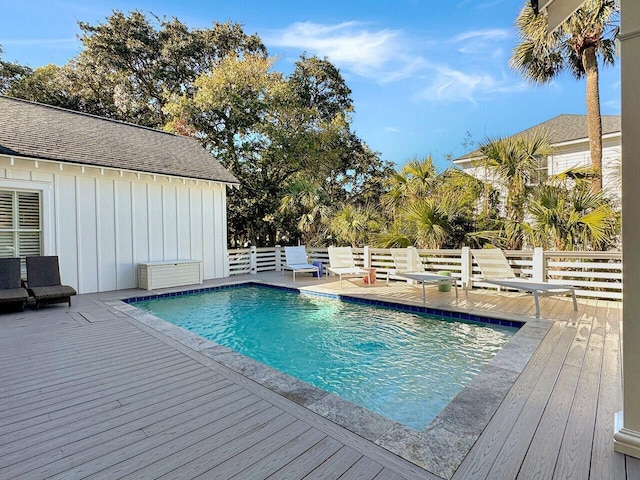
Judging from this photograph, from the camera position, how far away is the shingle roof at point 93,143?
7.59 metres

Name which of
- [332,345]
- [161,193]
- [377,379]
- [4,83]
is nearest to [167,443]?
[377,379]

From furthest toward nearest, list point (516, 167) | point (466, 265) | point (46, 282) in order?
point (516, 167) → point (466, 265) → point (46, 282)

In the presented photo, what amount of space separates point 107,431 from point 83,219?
7.30 meters

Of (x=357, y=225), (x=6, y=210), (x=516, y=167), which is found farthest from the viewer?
(x=357, y=225)

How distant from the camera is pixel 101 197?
8336 mm

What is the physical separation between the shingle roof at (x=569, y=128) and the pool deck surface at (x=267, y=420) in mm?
9156

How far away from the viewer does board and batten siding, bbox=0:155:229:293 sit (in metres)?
7.56

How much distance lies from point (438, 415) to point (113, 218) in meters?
8.73

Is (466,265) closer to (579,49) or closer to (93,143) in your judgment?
(579,49)

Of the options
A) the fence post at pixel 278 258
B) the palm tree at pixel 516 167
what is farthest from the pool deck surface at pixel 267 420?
the fence post at pixel 278 258

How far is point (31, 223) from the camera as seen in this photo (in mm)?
7445

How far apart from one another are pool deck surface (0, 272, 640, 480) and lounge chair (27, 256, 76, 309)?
240 centimetres

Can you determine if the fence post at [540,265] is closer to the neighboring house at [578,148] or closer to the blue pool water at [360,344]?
the blue pool water at [360,344]

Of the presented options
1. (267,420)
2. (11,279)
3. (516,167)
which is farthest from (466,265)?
(11,279)
